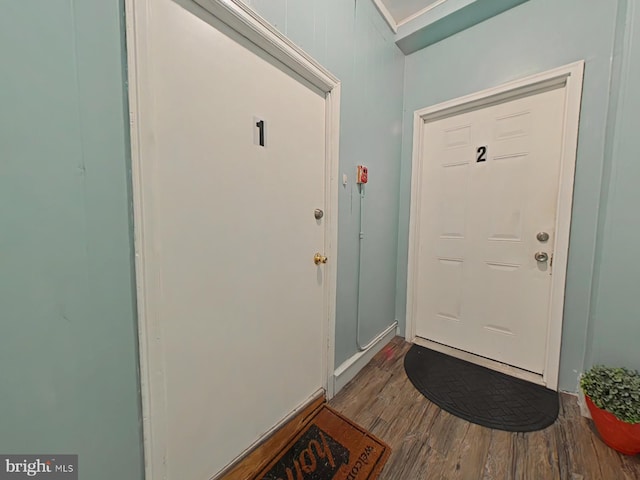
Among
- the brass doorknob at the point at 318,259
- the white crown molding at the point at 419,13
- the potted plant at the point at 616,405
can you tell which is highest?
the white crown molding at the point at 419,13

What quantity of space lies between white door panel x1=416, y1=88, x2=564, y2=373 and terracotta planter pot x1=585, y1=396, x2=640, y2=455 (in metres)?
0.45

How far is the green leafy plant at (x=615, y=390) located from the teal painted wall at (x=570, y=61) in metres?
0.18

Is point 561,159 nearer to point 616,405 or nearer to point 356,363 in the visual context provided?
point 616,405

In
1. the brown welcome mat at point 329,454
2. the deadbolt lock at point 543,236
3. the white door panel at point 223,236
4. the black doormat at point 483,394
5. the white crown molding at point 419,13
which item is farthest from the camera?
the white crown molding at point 419,13

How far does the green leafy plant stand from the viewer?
1.08 metres

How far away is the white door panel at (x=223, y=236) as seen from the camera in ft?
2.54

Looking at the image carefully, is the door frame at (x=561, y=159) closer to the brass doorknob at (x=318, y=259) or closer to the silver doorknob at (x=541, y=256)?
the silver doorknob at (x=541, y=256)

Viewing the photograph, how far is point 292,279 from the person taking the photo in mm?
1246

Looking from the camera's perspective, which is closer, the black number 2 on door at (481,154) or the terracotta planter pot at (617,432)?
the terracotta planter pot at (617,432)

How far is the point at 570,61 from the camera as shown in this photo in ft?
4.65

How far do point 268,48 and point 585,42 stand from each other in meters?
1.86

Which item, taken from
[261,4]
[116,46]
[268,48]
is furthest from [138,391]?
[261,4]

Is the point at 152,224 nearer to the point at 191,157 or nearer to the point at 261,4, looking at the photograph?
the point at 191,157

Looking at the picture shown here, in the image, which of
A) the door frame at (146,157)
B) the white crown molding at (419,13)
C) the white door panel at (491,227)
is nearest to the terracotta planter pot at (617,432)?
the white door panel at (491,227)
